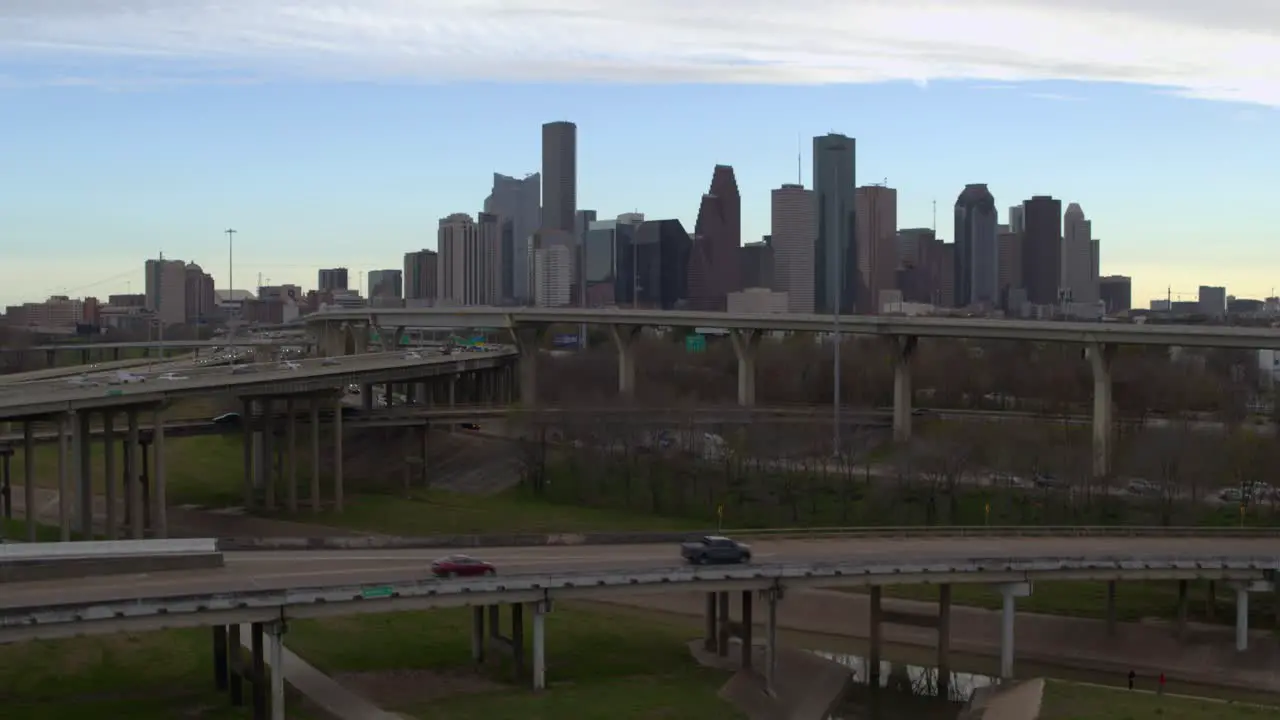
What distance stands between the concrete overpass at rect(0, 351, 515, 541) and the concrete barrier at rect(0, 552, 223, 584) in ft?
61.2

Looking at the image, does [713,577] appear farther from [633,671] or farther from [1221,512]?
[1221,512]

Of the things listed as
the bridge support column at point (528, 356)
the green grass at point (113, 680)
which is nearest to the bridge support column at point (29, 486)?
the green grass at point (113, 680)

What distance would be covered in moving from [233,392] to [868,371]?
62.1 meters

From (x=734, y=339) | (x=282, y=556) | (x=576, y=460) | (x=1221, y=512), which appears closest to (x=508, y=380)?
(x=734, y=339)

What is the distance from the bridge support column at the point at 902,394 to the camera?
300 feet

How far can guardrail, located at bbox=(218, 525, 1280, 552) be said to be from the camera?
4862 cm

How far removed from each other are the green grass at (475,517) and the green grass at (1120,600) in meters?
17.3

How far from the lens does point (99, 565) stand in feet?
133

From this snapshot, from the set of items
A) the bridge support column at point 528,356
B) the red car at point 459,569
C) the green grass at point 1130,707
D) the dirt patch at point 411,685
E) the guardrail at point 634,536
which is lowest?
the green grass at point 1130,707

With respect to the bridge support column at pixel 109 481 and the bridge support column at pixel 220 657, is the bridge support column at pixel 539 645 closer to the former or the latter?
the bridge support column at pixel 220 657

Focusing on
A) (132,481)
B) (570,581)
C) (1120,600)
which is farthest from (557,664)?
(132,481)

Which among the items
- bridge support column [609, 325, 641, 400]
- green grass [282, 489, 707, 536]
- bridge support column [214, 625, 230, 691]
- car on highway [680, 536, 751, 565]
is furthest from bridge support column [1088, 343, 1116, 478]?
bridge support column [214, 625, 230, 691]

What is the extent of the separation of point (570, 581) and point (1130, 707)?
1640 cm

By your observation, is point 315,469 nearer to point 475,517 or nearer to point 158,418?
point 475,517
